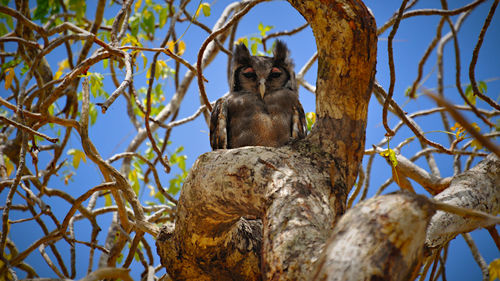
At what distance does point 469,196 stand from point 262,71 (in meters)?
2.55

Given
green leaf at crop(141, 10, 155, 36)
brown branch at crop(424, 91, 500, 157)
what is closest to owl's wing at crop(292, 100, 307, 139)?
green leaf at crop(141, 10, 155, 36)

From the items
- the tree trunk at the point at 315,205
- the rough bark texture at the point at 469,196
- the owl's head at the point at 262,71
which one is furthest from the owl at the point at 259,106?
the rough bark texture at the point at 469,196

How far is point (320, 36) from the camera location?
2268 mm

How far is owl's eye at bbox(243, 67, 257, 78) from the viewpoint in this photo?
443cm

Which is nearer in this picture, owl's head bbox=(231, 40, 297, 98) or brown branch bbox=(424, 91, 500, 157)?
brown branch bbox=(424, 91, 500, 157)

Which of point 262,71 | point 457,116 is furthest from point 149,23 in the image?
point 457,116

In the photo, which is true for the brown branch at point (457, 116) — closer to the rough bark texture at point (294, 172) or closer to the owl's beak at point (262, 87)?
the rough bark texture at point (294, 172)

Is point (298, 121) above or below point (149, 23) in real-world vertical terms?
below

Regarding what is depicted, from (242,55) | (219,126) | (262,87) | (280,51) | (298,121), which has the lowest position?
(219,126)

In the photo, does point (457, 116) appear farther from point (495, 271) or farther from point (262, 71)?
point (495, 271)

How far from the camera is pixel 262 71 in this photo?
14.4ft

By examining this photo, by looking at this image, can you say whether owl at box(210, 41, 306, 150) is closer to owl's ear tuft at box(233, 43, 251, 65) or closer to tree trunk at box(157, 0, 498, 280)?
owl's ear tuft at box(233, 43, 251, 65)

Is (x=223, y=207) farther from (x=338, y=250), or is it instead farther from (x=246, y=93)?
(x=246, y=93)

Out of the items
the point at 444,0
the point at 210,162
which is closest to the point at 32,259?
the point at 210,162
